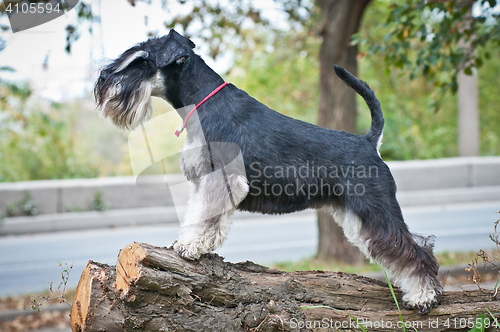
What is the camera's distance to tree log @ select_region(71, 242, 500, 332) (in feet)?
8.59

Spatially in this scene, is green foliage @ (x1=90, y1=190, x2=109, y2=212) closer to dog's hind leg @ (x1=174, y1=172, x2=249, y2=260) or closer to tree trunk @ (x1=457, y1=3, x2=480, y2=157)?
Answer: dog's hind leg @ (x1=174, y1=172, x2=249, y2=260)

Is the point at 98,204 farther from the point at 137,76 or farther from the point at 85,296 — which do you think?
the point at 137,76

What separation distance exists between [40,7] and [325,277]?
14.4 ft

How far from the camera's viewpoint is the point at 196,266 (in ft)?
9.07

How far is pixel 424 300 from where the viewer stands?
2.89 meters

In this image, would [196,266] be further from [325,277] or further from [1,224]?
[1,224]

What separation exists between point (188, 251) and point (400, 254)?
1.43 metres

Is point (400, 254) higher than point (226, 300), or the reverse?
point (400, 254)

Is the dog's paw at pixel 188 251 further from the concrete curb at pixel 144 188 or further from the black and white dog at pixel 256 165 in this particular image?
the concrete curb at pixel 144 188

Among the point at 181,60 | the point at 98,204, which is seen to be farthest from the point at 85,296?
the point at 98,204

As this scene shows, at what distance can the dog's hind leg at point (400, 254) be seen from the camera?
9.07 ft

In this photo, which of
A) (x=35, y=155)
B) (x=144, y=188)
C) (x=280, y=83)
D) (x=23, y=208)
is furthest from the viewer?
(x=280, y=83)

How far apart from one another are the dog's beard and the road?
5.00 m

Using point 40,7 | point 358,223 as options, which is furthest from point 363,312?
point 40,7
